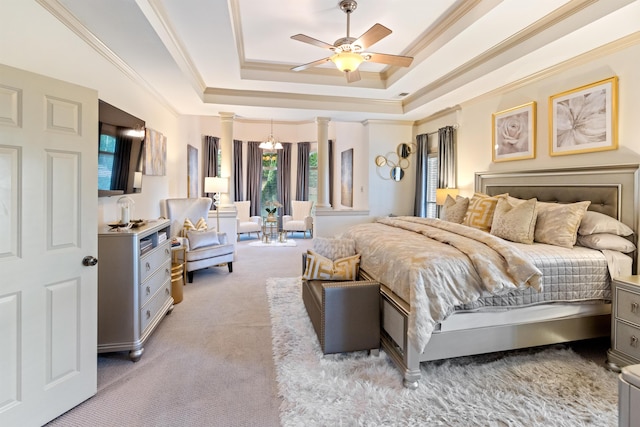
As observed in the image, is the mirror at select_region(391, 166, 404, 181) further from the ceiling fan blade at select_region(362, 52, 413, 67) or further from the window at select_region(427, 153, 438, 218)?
the ceiling fan blade at select_region(362, 52, 413, 67)

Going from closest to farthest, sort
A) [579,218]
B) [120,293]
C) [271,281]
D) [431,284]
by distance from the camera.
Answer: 1. [431,284]
2. [120,293]
3. [579,218]
4. [271,281]

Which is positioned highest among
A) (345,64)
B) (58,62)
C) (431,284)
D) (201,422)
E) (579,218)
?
(345,64)

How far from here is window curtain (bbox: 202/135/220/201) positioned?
26.8 feet

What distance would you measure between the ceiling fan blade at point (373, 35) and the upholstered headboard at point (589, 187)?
2.37 metres

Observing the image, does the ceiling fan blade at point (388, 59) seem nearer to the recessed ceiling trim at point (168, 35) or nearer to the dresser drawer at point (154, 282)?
the recessed ceiling trim at point (168, 35)

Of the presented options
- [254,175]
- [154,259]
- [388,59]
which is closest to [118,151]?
[154,259]

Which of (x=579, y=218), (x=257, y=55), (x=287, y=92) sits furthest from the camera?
(x=287, y=92)

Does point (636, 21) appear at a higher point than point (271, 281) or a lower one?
higher

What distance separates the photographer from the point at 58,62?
7.93 feet

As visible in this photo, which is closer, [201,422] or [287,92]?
[201,422]

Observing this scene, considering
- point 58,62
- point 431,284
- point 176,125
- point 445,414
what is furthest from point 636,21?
point 176,125

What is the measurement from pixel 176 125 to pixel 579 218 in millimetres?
6046

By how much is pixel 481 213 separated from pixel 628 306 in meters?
1.57

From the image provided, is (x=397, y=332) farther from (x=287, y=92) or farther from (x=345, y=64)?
(x=287, y=92)
